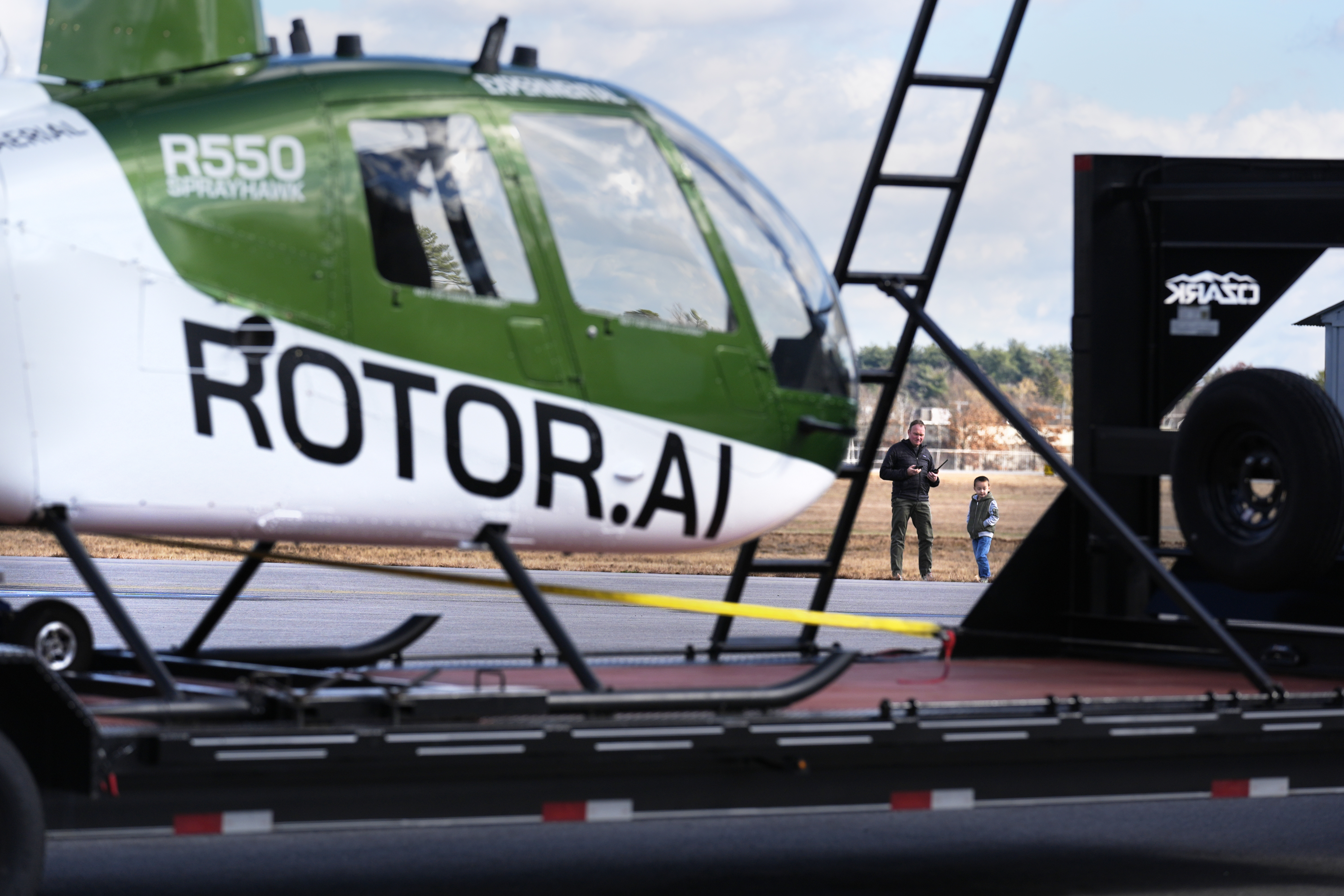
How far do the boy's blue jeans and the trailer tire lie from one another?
58.6 ft

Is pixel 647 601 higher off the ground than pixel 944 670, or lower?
higher

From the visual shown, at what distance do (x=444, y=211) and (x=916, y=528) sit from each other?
53.6ft

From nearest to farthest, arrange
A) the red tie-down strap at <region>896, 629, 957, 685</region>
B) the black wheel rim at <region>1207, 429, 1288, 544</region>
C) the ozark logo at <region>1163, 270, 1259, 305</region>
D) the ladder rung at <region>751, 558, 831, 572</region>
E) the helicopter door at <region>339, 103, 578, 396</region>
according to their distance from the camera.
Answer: the helicopter door at <region>339, 103, 578, 396</region>, the red tie-down strap at <region>896, 629, 957, 685</region>, the black wheel rim at <region>1207, 429, 1288, 544</region>, the ladder rung at <region>751, 558, 831, 572</region>, the ozark logo at <region>1163, 270, 1259, 305</region>

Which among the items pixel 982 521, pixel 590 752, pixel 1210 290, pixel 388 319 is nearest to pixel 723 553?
pixel 982 521

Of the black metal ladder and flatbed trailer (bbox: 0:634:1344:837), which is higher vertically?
the black metal ladder

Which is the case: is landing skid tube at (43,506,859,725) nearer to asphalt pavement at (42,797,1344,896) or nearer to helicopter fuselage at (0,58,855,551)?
helicopter fuselage at (0,58,855,551)

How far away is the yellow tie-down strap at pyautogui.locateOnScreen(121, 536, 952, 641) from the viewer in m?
5.87

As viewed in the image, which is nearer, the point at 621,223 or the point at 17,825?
the point at 17,825

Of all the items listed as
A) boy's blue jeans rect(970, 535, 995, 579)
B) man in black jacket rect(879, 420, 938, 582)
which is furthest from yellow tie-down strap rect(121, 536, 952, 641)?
boy's blue jeans rect(970, 535, 995, 579)

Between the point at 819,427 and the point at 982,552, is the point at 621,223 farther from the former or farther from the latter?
the point at 982,552

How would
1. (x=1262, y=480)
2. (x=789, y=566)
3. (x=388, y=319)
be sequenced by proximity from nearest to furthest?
1. (x=388, y=319)
2. (x=1262, y=480)
3. (x=789, y=566)

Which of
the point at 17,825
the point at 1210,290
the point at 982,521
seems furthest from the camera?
the point at 982,521

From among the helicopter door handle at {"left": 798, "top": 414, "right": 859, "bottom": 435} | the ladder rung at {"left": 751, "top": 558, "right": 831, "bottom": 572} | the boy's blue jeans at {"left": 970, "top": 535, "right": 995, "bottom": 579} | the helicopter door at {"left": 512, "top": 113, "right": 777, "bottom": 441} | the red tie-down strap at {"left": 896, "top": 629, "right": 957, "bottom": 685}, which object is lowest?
the boy's blue jeans at {"left": 970, "top": 535, "right": 995, "bottom": 579}

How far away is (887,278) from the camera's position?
7.12 m
